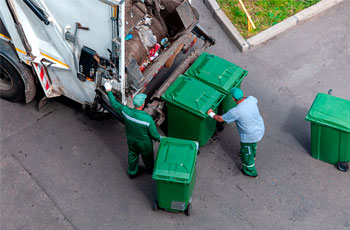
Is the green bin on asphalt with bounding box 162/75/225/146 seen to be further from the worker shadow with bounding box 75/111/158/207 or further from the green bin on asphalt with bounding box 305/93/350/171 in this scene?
the green bin on asphalt with bounding box 305/93/350/171

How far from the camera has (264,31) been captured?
7.59 meters

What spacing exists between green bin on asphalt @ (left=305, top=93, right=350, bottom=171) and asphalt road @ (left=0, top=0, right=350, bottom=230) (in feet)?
0.81

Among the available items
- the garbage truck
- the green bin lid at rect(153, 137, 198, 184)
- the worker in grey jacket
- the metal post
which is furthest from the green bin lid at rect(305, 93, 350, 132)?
the metal post

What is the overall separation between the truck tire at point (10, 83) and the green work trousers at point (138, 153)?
187 centimetres

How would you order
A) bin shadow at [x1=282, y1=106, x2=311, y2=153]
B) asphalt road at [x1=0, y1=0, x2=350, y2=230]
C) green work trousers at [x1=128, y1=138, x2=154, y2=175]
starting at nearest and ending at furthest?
green work trousers at [x1=128, y1=138, x2=154, y2=175] < asphalt road at [x1=0, y1=0, x2=350, y2=230] < bin shadow at [x1=282, y1=106, x2=311, y2=153]

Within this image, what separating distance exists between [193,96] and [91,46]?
54.6 inches

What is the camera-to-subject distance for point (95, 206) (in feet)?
17.9

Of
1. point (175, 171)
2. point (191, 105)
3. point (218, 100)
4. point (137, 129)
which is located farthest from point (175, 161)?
point (218, 100)

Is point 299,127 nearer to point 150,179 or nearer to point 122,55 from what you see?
point 150,179

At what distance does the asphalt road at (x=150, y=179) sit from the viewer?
5.38 m

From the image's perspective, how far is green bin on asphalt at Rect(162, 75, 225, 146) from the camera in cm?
549

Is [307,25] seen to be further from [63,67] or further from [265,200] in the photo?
[63,67]

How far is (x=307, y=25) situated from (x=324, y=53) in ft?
2.44

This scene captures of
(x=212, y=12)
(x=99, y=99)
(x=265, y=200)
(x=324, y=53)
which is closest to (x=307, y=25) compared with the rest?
(x=324, y=53)
